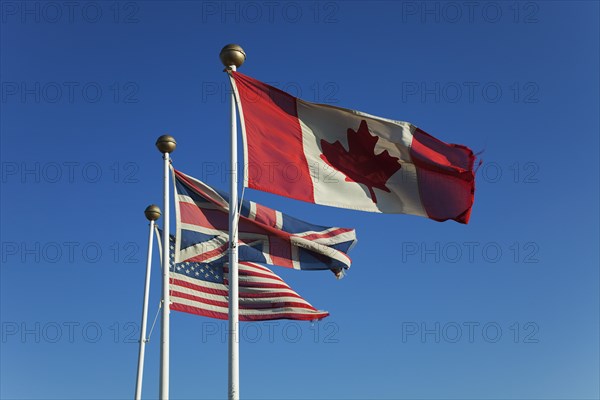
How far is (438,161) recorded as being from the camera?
13.6 metres

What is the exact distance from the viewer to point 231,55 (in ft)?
42.6

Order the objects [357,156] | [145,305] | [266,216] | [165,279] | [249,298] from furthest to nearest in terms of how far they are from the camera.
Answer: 1. [145,305]
2. [249,298]
3. [165,279]
4. [266,216]
5. [357,156]

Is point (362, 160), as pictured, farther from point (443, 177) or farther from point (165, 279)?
point (165, 279)

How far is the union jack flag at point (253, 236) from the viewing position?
49.8ft

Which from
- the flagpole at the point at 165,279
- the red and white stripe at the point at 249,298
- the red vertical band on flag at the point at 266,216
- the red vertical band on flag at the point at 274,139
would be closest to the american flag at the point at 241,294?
the red and white stripe at the point at 249,298

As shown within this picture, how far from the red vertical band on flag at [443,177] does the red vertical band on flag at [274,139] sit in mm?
2173

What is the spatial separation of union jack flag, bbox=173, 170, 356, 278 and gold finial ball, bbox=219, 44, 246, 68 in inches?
133

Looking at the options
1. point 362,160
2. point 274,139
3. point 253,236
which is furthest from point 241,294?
point 274,139

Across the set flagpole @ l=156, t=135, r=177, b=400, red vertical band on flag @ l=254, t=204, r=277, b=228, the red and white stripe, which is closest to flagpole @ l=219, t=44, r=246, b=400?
red vertical band on flag @ l=254, t=204, r=277, b=228

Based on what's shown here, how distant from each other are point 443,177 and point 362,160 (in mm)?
1504

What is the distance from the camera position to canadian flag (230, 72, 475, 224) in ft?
42.0

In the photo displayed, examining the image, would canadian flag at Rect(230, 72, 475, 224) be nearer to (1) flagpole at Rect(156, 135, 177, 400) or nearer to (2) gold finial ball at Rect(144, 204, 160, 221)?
(1) flagpole at Rect(156, 135, 177, 400)

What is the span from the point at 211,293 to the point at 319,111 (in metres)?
6.20

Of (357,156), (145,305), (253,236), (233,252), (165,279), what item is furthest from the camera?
(145,305)
